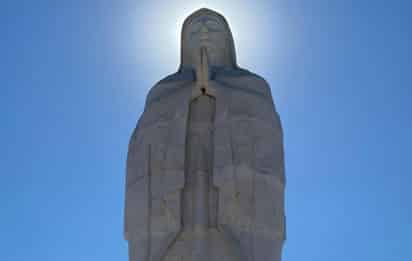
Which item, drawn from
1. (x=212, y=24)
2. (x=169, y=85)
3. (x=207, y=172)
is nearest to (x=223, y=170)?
(x=207, y=172)

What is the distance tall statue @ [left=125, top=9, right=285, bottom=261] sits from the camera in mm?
12188

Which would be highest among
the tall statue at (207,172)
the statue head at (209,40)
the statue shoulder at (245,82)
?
the statue head at (209,40)

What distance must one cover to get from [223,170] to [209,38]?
3.20 m

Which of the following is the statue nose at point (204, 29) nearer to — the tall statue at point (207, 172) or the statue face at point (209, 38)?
the statue face at point (209, 38)

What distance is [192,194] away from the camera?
1262 centimetres

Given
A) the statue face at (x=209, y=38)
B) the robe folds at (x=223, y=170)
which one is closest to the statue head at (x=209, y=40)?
the statue face at (x=209, y=38)

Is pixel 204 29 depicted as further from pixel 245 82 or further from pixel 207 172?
pixel 207 172

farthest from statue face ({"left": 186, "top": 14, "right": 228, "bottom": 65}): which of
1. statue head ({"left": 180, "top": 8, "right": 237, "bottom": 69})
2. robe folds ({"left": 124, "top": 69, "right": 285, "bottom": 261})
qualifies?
robe folds ({"left": 124, "top": 69, "right": 285, "bottom": 261})

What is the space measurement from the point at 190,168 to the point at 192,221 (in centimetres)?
99

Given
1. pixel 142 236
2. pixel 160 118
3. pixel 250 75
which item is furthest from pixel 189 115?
pixel 142 236

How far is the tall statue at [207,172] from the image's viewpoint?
12.2m

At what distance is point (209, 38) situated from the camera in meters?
14.6

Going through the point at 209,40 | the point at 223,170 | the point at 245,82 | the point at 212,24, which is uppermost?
the point at 212,24

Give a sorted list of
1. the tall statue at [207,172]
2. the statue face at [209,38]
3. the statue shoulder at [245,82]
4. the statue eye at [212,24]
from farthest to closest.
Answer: the statue eye at [212,24]
the statue face at [209,38]
the statue shoulder at [245,82]
the tall statue at [207,172]
